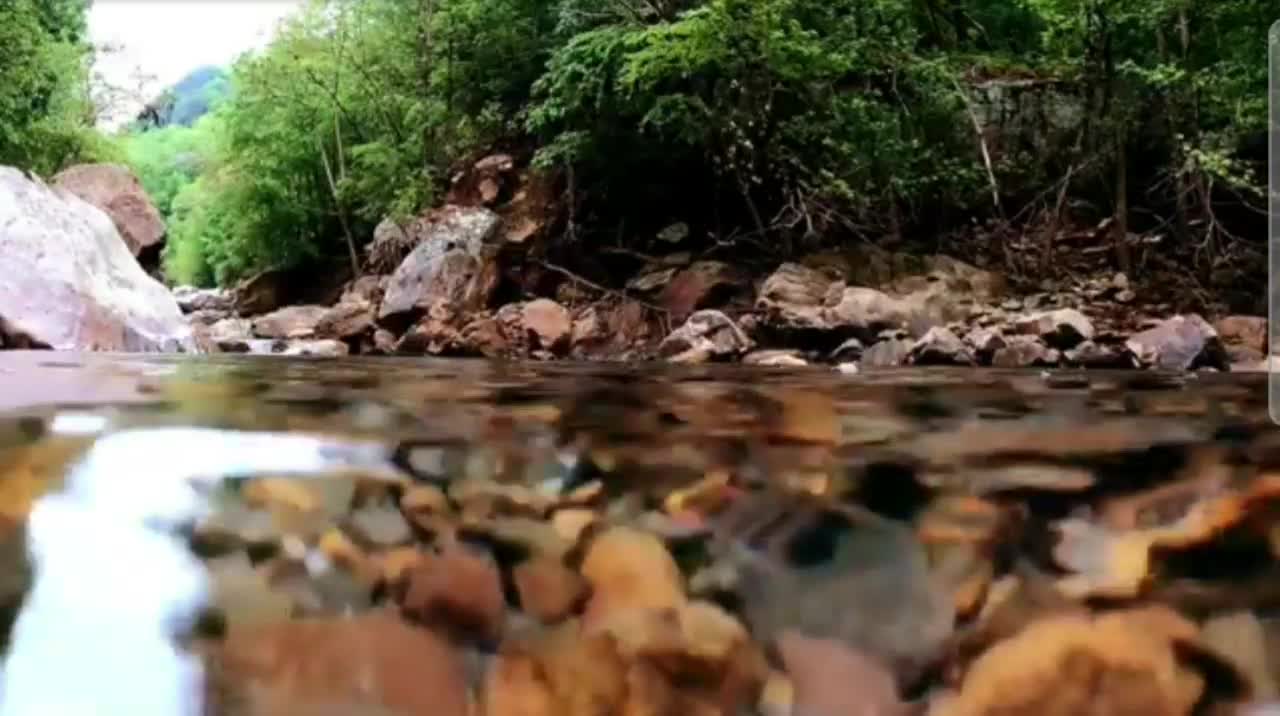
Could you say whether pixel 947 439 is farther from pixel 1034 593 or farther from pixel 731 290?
pixel 731 290

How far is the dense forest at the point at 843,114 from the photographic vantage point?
9406 mm

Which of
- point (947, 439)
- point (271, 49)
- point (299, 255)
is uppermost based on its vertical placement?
point (271, 49)

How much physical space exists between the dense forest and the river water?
7027mm

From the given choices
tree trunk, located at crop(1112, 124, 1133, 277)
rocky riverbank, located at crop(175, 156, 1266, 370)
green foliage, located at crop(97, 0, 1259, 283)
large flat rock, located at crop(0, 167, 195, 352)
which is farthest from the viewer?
tree trunk, located at crop(1112, 124, 1133, 277)

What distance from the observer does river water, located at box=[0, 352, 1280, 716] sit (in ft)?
4.44

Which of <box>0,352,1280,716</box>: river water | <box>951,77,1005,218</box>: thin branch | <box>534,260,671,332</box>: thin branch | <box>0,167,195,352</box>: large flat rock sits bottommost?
<box>534,260,671,332</box>: thin branch

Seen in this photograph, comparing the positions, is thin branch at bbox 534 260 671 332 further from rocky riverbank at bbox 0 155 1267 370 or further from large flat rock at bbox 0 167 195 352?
large flat rock at bbox 0 167 195 352

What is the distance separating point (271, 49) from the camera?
58.1 feet

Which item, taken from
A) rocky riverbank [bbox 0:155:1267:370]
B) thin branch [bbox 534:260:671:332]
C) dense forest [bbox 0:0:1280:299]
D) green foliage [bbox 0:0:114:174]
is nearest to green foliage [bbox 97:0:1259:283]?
dense forest [bbox 0:0:1280:299]

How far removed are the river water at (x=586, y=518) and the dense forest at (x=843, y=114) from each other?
703 cm

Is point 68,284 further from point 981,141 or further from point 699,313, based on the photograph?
point 981,141

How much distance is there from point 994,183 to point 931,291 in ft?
4.55

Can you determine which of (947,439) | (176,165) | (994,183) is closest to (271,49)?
(994,183)

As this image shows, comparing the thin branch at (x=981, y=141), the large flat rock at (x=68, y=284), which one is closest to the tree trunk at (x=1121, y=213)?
the thin branch at (x=981, y=141)
